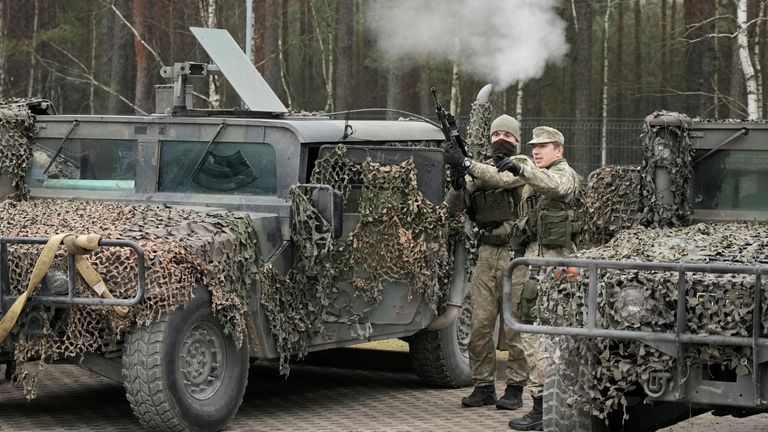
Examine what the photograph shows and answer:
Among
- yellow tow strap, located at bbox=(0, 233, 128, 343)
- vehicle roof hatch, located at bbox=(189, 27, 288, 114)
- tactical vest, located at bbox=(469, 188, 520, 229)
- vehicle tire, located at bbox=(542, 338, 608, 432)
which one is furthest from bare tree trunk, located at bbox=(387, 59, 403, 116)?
vehicle tire, located at bbox=(542, 338, 608, 432)

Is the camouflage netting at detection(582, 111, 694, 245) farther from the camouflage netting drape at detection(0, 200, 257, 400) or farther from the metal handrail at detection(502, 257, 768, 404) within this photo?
the camouflage netting drape at detection(0, 200, 257, 400)

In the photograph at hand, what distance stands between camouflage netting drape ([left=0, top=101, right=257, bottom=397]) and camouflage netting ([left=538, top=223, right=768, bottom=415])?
7.01 feet

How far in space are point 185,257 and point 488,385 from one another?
255 cm

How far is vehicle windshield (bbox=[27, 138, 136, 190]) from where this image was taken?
31.0 ft

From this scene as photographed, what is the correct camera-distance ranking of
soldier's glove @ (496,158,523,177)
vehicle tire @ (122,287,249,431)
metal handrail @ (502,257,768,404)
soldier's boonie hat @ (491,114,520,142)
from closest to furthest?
metal handrail @ (502,257,768,404)
vehicle tire @ (122,287,249,431)
soldier's glove @ (496,158,523,177)
soldier's boonie hat @ (491,114,520,142)

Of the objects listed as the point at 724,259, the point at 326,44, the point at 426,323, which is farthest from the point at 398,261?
the point at 326,44

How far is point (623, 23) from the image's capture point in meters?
45.3

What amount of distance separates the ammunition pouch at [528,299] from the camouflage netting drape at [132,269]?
161 cm

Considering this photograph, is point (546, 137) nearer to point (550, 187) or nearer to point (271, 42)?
point (550, 187)

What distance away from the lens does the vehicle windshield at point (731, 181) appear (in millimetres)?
8359

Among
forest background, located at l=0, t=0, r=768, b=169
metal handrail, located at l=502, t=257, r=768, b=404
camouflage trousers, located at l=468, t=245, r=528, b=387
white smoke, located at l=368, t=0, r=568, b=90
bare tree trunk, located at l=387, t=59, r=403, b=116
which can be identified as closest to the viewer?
metal handrail, located at l=502, t=257, r=768, b=404

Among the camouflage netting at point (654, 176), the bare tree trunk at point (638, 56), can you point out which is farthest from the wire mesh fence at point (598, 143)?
the bare tree trunk at point (638, 56)

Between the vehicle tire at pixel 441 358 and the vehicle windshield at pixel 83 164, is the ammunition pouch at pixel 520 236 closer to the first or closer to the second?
the vehicle tire at pixel 441 358

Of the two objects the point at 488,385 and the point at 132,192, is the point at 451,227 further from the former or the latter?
the point at 132,192
